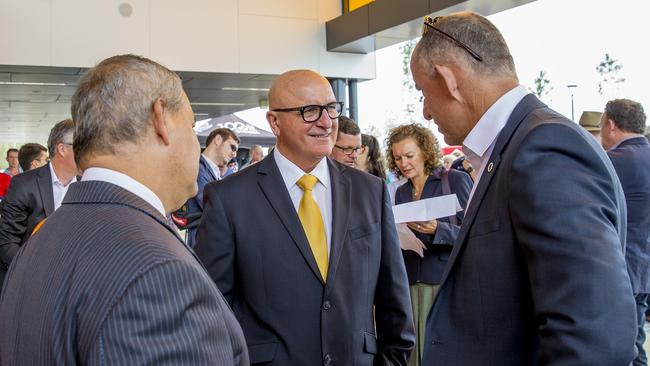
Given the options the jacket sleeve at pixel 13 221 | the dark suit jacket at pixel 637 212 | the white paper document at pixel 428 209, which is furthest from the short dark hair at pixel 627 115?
the jacket sleeve at pixel 13 221

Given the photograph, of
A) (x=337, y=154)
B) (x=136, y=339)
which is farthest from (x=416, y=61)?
(x=337, y=154)

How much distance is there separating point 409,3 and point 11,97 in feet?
29.9

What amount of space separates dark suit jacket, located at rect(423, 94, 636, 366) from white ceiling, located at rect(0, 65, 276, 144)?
7.59 metres

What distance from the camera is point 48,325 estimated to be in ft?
3.50

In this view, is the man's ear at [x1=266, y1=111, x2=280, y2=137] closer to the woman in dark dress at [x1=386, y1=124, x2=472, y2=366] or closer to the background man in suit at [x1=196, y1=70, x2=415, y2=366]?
the background man in suit at [x1=196, y1=70, x2=415, y2=366]

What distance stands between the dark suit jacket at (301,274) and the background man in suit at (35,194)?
2.24 meters

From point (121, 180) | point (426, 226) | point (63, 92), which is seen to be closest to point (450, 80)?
point (121, 180)

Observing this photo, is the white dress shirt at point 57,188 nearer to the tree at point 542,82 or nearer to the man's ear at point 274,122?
the man's ear at point 274,122

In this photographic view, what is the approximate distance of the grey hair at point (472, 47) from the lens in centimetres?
155

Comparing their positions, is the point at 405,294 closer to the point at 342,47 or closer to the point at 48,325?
the point at 48,325

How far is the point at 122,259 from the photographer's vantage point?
1.05 meters

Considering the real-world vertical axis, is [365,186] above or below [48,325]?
above

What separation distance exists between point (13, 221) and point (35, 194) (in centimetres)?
25

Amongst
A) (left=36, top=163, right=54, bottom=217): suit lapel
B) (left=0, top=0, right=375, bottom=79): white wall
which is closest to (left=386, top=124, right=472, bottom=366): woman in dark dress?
(left=36, top=163, right=54, bottom=217): suit lapel
